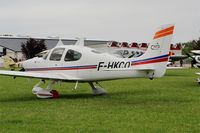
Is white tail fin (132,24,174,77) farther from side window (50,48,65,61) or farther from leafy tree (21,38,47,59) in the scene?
leafy tree (21,38,47,59)

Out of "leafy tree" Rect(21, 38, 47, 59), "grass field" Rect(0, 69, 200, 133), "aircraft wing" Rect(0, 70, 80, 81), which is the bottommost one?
"leafy tree" Rect(21, 38, 47, 59)

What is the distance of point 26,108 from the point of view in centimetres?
1070

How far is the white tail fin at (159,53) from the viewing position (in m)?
12.6

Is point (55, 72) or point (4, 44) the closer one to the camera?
point (55, 72)

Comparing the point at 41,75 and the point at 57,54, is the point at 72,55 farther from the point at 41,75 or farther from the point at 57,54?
the point at 41,75

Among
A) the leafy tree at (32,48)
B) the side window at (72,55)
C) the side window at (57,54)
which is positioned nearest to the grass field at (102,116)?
the side window at (72,55)

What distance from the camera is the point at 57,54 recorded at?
46.6 ft

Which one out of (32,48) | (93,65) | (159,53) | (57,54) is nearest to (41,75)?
(57,54)

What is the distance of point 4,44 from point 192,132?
8937 centimetres

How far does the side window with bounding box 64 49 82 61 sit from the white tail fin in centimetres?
211

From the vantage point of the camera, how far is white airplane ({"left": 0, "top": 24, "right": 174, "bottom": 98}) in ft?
41.5

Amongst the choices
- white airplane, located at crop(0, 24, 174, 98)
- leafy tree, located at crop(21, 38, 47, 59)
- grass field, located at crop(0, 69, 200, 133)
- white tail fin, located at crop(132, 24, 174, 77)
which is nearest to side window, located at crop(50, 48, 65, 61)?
white airplane, located at crop(0, 24, 174, 98)

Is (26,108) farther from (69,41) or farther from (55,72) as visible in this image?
(69,41)

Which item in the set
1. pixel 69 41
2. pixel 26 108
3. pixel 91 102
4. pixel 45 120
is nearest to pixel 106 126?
pixel 45 120
